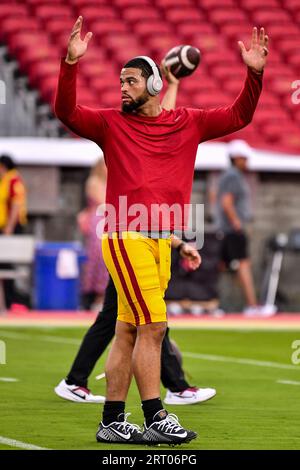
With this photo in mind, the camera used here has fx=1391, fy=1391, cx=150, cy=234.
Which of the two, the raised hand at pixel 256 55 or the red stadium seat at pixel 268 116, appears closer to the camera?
the raised hand at pixel 256 55

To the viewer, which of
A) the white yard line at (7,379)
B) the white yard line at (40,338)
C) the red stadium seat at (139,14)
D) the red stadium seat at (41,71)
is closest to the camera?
the white yard line at (7,379)

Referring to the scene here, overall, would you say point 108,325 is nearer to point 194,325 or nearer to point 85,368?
point 85,368

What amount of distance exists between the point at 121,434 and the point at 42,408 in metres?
1.64

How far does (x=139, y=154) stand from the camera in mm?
6812

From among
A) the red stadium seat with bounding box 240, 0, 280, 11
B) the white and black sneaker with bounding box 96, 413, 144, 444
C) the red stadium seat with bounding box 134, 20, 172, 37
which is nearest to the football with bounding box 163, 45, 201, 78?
the white and black sneaker with bounding box 96, 413, 144, 444

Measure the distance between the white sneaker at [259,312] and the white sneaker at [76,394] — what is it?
346 inches

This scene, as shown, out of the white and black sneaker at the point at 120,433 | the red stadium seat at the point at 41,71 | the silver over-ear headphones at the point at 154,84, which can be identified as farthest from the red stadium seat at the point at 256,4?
the white and black sneaker at the point at 120,433

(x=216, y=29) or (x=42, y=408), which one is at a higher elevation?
(x=216, y=29)

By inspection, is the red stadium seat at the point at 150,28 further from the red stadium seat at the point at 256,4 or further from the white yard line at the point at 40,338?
the white yard line at the point at 40,338

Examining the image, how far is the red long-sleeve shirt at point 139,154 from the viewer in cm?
675

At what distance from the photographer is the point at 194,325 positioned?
618 inches

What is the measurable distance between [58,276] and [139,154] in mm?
11017

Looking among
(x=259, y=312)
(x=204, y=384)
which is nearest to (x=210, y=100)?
(x=259, y=312)
